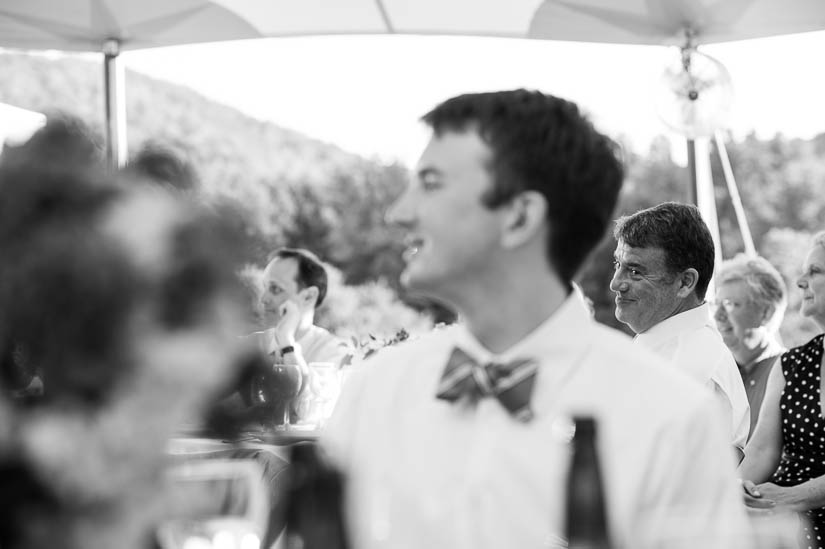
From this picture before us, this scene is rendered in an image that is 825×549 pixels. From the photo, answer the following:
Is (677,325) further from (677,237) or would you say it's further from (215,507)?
(215,507)

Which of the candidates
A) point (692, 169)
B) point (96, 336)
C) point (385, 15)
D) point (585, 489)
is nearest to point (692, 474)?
point (585, 489)

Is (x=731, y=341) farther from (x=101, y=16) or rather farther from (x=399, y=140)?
(x=399, y=140)

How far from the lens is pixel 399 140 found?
25.2m

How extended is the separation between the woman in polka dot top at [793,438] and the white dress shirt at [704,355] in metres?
0.08

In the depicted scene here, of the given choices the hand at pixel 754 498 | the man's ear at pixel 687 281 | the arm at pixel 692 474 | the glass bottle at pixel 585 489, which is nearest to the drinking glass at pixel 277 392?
the glass bottle at pixel 585 489

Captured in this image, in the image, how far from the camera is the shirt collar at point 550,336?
1365mm

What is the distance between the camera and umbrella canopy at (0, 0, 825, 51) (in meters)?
5.93

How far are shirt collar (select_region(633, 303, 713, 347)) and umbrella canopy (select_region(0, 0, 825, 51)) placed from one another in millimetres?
3010

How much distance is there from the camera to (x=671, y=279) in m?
3.16

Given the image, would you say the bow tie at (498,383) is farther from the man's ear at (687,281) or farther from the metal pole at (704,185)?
the metal pole at (704,185)

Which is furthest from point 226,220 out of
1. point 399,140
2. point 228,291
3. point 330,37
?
point 399,140

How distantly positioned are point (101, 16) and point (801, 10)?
401cm

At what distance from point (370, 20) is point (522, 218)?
5410 mm

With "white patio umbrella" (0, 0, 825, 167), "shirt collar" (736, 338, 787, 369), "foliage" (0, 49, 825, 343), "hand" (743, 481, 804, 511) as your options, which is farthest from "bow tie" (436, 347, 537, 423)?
"foliage" (0, 49, 825, 343)
